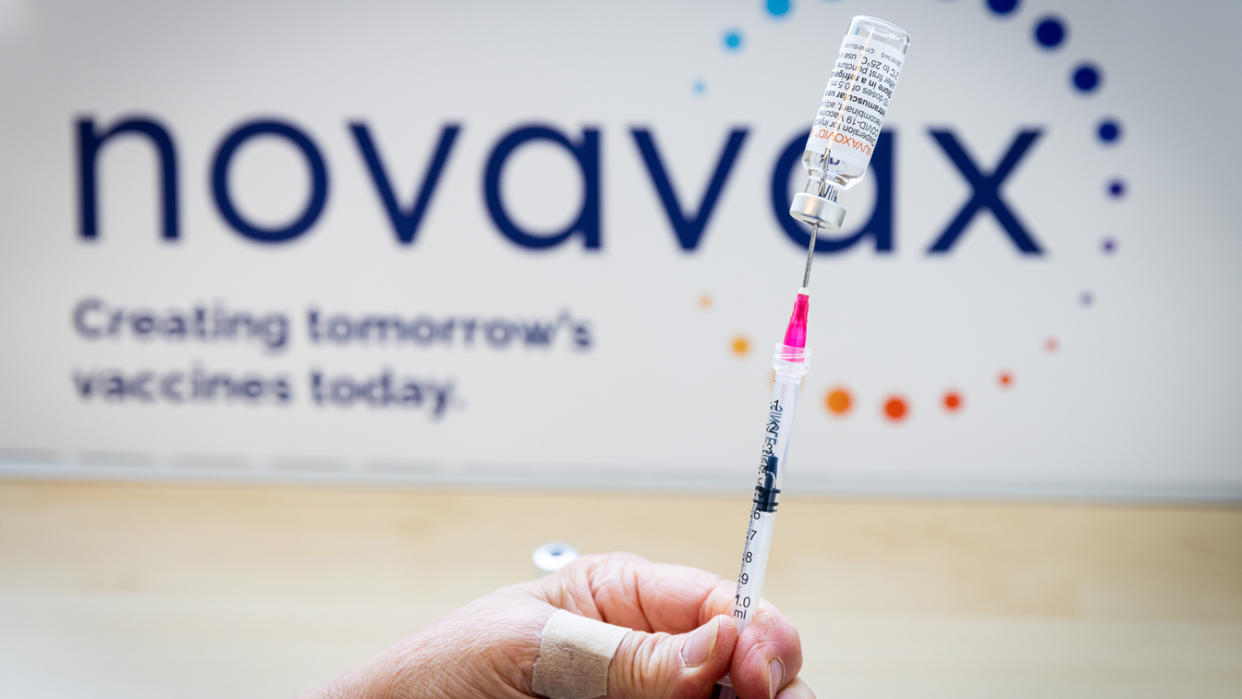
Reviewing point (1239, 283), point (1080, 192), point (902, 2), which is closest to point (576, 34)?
point (902, 2)

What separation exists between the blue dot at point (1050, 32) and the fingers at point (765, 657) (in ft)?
3.35

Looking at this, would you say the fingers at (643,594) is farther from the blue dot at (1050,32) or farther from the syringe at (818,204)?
the blue dot at (1050,32)

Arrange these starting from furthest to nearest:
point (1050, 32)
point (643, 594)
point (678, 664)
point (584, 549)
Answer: point (1050, 32)
point (584, 549)
point (643, 594)
point (678, 664)

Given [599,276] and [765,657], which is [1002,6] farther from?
[765,657]

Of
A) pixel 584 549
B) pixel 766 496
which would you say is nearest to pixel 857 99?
pixel 766 496

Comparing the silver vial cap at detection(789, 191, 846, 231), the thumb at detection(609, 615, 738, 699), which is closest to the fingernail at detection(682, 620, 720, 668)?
the thumb at detection(609, 615, 738, 699)

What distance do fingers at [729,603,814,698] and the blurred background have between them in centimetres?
61

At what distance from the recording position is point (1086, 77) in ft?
4.27

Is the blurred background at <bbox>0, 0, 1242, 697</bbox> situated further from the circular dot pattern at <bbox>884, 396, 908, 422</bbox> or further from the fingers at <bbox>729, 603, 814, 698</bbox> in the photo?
the fingers at <bbox>729, 603, 814, 698</bbox>

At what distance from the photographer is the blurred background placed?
130 cm

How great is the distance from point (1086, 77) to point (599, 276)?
728mm

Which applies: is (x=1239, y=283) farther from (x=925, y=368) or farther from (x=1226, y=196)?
(x=925, y=368)

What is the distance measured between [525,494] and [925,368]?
61cm

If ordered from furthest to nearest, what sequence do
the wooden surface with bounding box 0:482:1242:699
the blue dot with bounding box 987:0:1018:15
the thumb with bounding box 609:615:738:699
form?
the blue dot with bounding box 987:0:1018:15 → the wooden surface with bounding box 0:482:1242:699 → the thumb with bounding box 609:615:738:699
